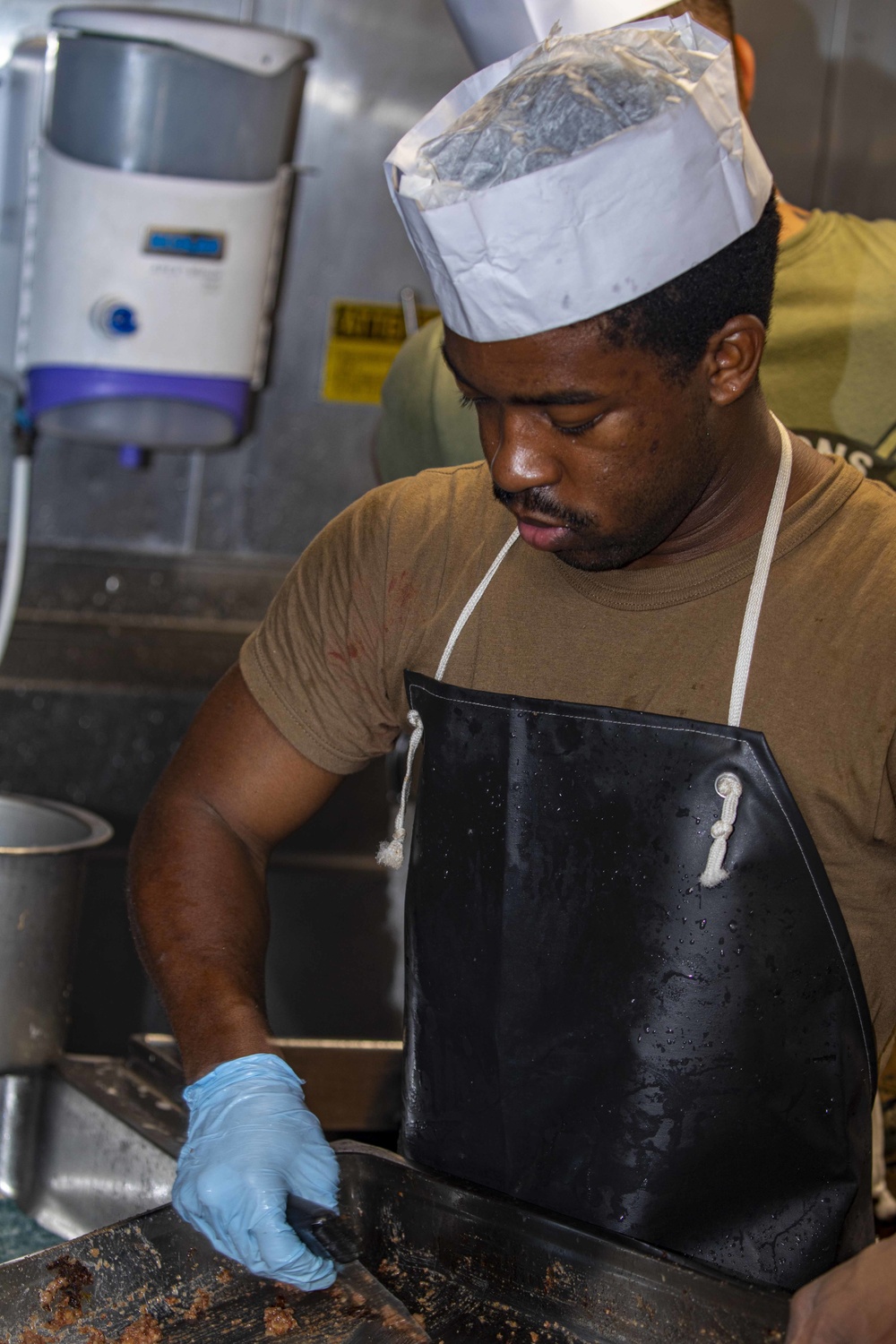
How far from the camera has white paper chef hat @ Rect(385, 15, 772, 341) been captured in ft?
3.30

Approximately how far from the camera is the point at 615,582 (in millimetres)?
1174

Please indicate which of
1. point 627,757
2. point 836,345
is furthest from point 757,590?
point 836,345

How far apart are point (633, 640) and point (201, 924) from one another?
1.50ft

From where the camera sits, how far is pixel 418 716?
1241mm

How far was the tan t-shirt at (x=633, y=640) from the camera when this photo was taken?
1.07 metres

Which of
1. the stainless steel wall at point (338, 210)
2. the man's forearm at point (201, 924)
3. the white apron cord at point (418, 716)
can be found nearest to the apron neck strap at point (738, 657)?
the white apron cord at point (418, 716)

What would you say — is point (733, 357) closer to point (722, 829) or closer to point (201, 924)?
point (722, 829)

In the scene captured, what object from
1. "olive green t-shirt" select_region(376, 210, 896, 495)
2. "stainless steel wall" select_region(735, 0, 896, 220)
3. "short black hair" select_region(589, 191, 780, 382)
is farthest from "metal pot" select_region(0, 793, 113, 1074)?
"stainless steel wall" select_region(735, 0, 896, 220)

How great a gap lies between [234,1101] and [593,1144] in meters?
0.29

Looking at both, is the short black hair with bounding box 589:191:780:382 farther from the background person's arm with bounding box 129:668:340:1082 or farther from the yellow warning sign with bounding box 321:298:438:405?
the yellow warning sign with bounding box 321:298:438:405

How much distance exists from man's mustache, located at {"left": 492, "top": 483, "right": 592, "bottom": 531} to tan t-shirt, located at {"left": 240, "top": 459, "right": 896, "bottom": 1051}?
0.11 m

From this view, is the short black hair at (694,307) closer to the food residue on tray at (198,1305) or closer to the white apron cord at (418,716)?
the white apron cord at (418,716)

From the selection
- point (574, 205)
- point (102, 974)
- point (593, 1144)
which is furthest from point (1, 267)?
point (593, 1144)

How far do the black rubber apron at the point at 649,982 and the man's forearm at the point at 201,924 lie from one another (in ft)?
0.56
